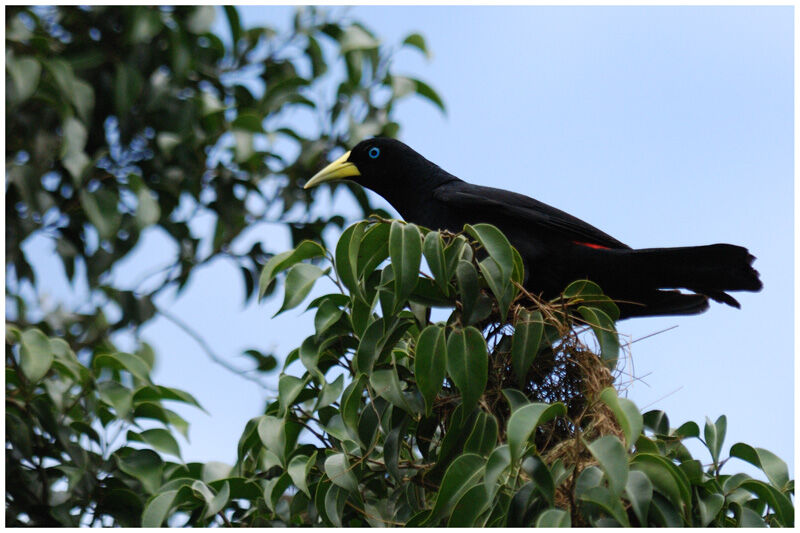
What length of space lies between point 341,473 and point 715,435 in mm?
995

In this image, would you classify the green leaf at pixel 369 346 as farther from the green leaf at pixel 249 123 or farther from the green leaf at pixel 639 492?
the green leaf at pixel 249 123

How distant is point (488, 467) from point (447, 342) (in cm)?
35

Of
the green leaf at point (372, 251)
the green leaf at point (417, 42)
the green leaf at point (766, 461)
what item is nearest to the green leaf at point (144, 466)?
the green leaf at point (372, 251)

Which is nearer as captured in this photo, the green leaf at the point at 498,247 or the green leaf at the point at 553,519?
the green leaf at the point at 553,519

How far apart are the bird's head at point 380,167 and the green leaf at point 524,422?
7.75 feet

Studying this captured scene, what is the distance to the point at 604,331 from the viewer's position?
254cm

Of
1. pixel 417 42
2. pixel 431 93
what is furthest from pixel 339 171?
pixel 417 42

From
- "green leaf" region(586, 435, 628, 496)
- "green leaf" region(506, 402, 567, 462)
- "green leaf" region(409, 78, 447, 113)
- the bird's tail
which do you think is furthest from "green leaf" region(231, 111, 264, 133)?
"green leaf" region(586, 435, 628, 496)

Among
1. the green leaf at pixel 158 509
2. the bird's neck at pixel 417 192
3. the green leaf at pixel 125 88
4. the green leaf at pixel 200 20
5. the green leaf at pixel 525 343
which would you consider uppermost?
the green leaf at pixel 200 20

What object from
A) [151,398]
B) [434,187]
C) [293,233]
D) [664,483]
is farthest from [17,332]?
[664,483]

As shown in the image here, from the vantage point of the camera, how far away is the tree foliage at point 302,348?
2.16 meters

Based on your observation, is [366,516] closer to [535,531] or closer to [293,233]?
[535,531]

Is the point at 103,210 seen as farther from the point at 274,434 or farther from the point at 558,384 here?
the point at 558,384

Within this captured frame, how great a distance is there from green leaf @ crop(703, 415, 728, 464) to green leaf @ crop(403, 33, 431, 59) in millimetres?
2675
